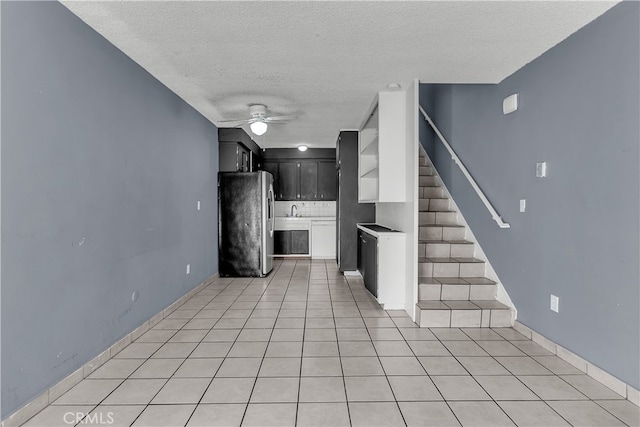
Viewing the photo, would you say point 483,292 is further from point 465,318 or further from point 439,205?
point 439,205

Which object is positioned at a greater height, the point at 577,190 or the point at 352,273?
the point at 577,190

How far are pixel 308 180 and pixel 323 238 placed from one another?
1.38 meters

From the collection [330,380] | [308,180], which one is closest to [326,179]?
[308,180]

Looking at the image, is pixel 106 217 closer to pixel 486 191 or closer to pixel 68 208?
pixel 68 208

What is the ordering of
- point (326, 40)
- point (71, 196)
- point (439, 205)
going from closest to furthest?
point (71, 196) < point (326, 40) < point (439, 205)

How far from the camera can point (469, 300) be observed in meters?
3.71

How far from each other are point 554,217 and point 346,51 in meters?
2.10

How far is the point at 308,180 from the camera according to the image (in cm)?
812

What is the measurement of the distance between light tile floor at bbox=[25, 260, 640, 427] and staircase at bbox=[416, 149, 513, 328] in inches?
5.8

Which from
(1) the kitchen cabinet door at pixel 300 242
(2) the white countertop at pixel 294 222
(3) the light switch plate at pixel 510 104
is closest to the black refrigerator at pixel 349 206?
(2) the white countertop at pixel 294 222

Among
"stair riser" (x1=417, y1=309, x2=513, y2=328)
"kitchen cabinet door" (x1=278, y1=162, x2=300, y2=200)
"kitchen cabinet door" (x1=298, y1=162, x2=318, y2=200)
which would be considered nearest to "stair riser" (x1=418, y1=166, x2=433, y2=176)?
"stair riser" (x1=417, y1=309, x2=513, y2=328)

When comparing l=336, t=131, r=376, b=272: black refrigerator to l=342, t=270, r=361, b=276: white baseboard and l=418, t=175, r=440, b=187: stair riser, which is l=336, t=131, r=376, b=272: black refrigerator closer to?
l=342, t=270, r=361, b=276: white baseboard

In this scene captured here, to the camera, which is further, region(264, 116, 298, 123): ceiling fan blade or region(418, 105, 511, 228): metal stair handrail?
region(264, 116, 298, 123): ceiling fan blade

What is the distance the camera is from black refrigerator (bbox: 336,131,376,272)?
5.95m
